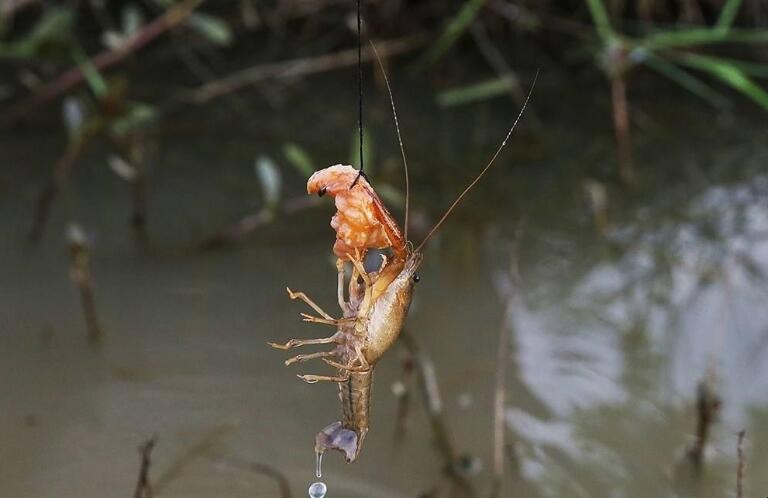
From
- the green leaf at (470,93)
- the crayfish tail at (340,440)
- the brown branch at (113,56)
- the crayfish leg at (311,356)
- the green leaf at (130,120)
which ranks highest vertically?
the green leaf at (470,93)

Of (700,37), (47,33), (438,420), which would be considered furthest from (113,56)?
(700,37)

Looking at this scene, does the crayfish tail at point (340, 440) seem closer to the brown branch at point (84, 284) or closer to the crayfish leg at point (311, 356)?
the crayfish leg at point (311, 356)

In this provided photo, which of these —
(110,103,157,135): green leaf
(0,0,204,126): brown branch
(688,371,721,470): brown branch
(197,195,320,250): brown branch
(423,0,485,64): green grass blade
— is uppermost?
(423,0,485,64): green grass blade

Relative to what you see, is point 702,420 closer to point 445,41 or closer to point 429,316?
point 429,316

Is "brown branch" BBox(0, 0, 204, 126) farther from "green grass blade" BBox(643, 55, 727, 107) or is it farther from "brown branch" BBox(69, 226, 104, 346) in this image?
"green grass blade" BBox(643, 55, 727, 107)

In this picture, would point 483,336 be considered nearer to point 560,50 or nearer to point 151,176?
point 151,176

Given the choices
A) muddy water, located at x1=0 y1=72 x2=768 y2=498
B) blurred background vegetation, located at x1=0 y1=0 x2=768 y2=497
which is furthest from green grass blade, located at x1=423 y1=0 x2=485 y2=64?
muddy water, located at x1=0 y1=72 x2=768 y2=498

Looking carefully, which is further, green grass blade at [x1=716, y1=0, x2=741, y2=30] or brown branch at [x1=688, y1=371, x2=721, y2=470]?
green grass blade at [x1=716, y1=0, x2=741, y2=30]

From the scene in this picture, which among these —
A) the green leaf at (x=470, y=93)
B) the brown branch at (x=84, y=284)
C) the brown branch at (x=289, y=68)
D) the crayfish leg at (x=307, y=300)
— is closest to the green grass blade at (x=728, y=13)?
the green leaf at (x=470, y=93)
